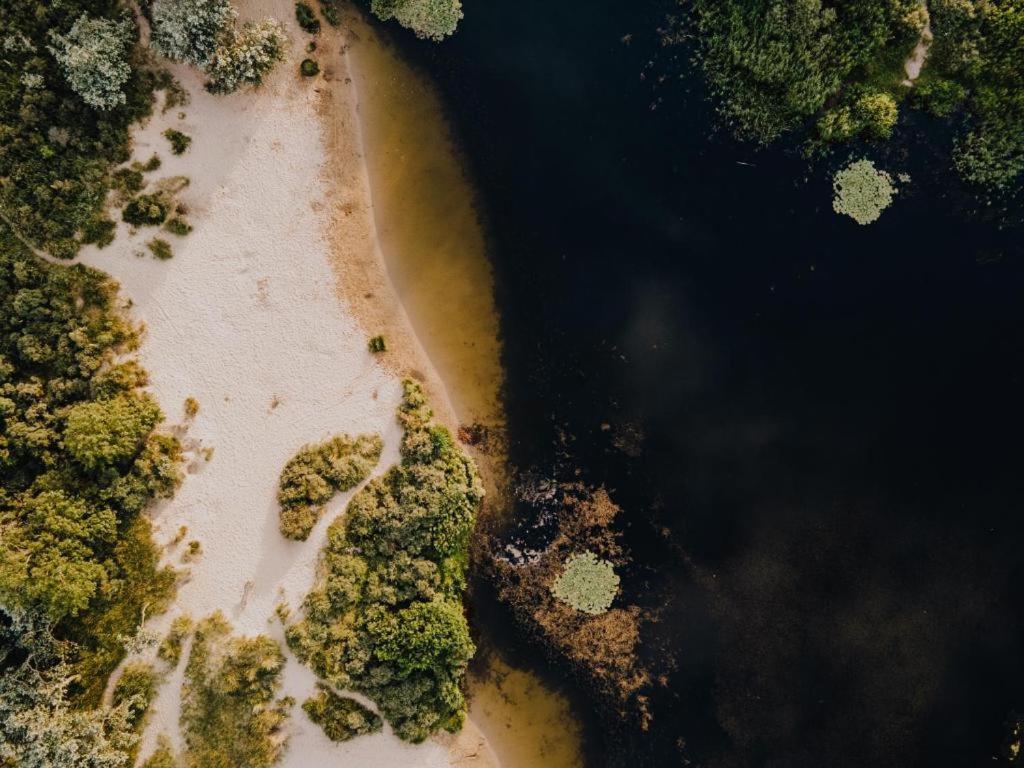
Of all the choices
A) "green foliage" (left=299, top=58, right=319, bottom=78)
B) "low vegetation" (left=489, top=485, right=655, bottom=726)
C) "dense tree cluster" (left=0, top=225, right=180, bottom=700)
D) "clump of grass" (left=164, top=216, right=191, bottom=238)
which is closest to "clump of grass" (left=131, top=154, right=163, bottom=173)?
"clump of grass" (left=164, top=216, right=191, bottom=238)

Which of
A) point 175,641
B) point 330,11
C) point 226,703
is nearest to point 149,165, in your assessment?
point 330,11

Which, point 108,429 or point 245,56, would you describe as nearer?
point 108,429

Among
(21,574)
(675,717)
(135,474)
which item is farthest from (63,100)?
(675,717)

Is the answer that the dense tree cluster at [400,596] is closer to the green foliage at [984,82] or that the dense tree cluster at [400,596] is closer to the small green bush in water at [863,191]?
the small green bush in water at [863,191]

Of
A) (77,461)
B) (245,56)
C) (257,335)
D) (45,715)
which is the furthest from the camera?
(257,335)

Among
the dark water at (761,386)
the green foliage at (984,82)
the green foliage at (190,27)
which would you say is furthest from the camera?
the dark water at (761,386)

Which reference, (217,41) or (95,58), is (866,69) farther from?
(95,58)

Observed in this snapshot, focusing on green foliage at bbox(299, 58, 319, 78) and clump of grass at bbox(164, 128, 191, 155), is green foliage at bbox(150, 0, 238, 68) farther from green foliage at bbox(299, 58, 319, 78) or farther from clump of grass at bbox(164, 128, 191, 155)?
green foliage at bbox(299, 58, 319, 78)

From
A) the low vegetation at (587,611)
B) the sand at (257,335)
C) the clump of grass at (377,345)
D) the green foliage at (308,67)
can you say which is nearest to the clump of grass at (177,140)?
the sand at (257,335)
